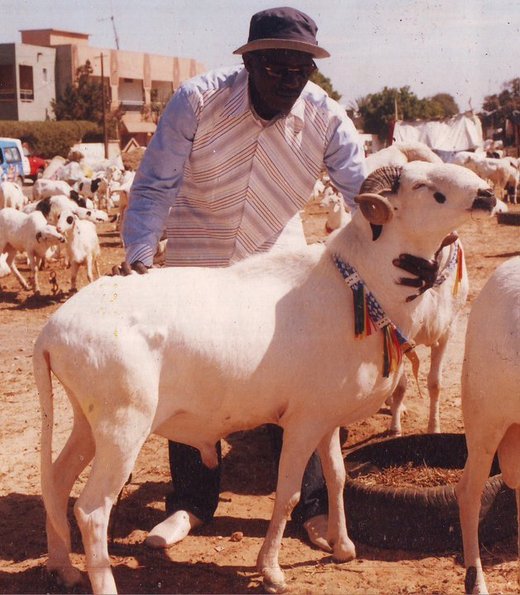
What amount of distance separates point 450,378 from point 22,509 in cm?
438

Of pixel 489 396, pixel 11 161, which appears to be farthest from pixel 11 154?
pixel 489 396

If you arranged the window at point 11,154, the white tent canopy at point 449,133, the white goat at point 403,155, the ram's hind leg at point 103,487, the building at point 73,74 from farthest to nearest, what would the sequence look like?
the building at point 73,74 < the white tent canopy at point 449,133 < the window at point 11,154 < the white goat at point 403,155 < the ram's hind leg at point 103,487

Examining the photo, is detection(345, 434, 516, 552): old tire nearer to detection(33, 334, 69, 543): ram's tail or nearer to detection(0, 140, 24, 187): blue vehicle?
detection(33, 334, 69, 543): ram's tail

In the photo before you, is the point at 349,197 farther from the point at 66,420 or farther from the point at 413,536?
the point at 66,420

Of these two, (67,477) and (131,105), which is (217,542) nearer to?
(67,477)

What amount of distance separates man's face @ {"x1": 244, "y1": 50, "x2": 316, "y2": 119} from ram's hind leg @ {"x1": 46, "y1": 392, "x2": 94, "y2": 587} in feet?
6.22

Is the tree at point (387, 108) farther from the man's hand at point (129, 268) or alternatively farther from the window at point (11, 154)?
the man's hand at point (129, 268)

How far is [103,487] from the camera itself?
12.2 ft

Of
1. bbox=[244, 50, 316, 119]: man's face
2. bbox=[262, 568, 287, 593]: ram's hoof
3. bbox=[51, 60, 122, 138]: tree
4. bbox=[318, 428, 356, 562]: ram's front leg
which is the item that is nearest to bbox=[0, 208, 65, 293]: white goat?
bbox=[244, 50, 316, 119]: man's face

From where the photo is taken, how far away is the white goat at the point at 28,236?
45.0ft

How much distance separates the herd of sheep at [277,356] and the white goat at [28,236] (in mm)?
9906

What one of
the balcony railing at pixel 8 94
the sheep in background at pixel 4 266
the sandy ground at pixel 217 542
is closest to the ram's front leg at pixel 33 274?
the sheep in background at pixel 4 266

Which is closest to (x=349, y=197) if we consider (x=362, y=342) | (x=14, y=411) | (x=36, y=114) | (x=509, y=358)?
(x=362, y=342)

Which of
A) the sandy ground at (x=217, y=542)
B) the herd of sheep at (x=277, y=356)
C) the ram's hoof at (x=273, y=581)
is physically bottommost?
the sandy ground at (x=217, y=542)
